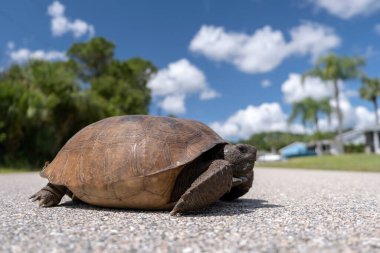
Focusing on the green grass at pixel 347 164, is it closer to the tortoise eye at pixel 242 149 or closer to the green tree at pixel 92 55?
the tortoise eye at pixel 242 149

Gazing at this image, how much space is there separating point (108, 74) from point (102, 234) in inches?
1914

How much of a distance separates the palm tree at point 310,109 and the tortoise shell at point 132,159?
7457 cm

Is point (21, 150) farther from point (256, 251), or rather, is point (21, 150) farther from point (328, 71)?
point (328, 71)

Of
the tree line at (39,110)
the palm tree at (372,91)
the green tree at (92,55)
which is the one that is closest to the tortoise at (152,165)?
the tree line at (39,110)

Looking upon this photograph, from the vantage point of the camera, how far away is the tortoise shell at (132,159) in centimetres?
466

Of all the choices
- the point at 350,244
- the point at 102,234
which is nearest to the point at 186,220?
the point at 102,234

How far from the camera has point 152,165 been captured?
4621mm

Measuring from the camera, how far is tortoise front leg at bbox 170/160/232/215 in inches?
176

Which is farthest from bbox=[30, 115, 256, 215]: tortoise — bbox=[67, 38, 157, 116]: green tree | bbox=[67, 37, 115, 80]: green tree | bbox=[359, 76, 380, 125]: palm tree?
bbox=[359, 76, 380, 125]: palm tree

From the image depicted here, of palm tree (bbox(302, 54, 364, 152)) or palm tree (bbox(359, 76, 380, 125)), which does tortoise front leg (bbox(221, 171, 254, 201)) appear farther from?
palm tree (bbox(359, 76, 380, 125))

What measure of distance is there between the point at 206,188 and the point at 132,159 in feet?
3.29

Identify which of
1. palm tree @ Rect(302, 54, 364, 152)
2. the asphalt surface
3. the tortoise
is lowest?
the asphalt surface

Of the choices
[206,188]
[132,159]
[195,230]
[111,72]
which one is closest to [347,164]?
[206,188]

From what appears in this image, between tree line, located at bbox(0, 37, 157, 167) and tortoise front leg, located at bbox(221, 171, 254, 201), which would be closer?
tortoise front leg, located at bbox(221, 171, 254, 201)
